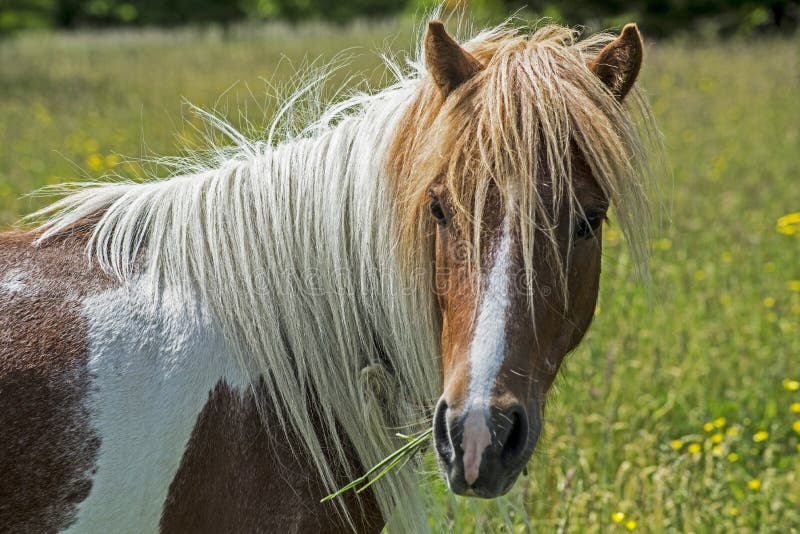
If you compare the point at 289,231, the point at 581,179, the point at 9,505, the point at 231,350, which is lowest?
the point at 9,505

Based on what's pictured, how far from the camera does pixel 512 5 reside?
1961cm

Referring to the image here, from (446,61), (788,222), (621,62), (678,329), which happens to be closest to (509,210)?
(446,61)

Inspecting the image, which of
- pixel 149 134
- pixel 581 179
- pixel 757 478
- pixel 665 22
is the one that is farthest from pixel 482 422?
pixel 665 22

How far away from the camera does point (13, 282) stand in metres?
1.79

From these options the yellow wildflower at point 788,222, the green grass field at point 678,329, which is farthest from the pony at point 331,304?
the yellow wildflower at point 788,222

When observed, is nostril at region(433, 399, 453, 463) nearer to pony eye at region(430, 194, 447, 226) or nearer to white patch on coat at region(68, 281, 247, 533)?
pony eye at region(430, 194, 447, 226)

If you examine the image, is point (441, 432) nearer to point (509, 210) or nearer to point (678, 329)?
point (509, 210)

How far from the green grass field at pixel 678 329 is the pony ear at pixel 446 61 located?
0.51 m

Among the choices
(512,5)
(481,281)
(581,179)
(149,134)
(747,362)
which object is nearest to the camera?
(481,281)

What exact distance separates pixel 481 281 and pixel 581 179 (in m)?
0.34

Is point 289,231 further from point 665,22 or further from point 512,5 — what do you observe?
point 665,22

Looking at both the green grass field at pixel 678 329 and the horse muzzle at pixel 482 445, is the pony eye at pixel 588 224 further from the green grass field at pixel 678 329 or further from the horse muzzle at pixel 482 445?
the horse muzzle at pixel 482 445

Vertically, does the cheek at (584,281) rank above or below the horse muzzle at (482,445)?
above

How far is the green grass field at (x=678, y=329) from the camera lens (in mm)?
2932
